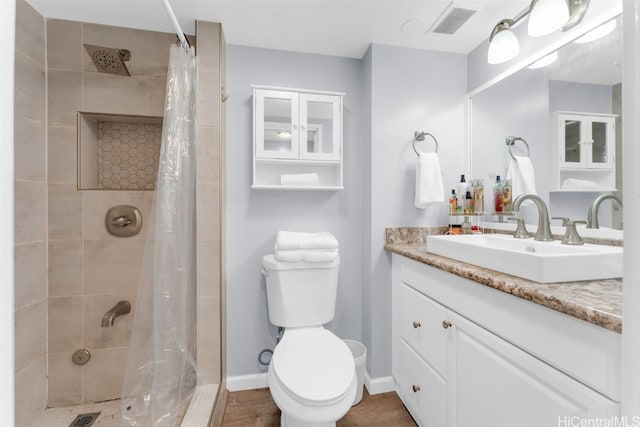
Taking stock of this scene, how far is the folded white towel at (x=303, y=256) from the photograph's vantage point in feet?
4.91

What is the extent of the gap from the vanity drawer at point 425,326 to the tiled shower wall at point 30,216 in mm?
1896

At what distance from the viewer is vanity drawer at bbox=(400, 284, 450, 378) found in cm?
119

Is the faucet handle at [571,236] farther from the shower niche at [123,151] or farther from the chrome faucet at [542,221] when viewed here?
the shower niche at [123,151]

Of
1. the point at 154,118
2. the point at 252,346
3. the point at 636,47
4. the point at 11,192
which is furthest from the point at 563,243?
the point at 154,118

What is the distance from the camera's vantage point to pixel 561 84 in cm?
127

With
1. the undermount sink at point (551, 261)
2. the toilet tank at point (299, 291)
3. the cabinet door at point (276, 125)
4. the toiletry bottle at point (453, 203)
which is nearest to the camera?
the undermount sink at point (551, 261)

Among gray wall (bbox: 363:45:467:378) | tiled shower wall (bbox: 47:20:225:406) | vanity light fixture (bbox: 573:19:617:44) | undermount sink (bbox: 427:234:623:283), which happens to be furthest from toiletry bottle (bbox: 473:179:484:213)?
tiled shower wall (bbox: 47:20:225:406)

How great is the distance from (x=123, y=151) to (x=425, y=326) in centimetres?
193

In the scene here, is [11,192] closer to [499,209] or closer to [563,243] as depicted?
[563,243]

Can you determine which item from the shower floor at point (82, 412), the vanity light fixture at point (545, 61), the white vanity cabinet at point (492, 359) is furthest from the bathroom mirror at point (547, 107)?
the shower floor at point (82, 412)

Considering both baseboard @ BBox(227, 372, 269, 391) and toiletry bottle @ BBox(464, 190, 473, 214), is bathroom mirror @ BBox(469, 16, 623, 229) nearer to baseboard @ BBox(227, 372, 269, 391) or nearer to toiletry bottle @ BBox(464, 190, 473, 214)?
toiletry bottle @ BBox(464, 190, 473, 214)

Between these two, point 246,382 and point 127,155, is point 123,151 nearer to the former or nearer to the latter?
point 127,155

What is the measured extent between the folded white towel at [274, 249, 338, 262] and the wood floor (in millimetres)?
842

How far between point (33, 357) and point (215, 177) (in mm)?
1285
